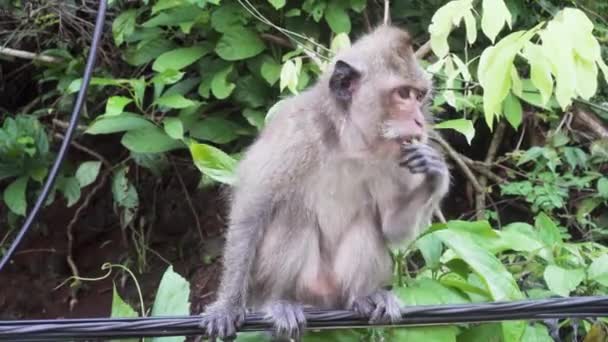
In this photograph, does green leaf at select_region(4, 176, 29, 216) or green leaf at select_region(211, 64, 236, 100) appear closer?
green leaf at select_region(211, 64, 236, 100)

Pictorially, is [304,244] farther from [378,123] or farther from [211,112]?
[211,112]

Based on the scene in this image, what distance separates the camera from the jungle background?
14.8ft

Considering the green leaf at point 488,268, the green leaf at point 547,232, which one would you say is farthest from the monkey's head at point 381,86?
the green leaf at point 547,232

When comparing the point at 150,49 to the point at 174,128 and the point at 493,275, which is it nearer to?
the point at 174,128

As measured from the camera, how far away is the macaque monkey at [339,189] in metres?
4.08

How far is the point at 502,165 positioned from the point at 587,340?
2675 millimetres

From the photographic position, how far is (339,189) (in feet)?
14.1

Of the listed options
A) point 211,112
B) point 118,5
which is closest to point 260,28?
point 211,112

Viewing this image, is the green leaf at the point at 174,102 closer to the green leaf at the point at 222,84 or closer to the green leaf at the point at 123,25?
the green leaf at the point at 222,84

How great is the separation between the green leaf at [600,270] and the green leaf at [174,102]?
263 cm

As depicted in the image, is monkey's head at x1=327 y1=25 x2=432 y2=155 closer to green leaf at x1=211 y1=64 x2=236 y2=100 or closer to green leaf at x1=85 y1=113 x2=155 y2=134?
green leaf at x1=211 y1=64 x2=236 y2=100

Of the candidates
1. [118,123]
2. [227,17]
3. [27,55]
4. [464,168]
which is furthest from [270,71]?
[27,55]

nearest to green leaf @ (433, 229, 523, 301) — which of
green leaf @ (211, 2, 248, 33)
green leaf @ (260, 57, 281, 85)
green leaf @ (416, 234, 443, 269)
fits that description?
green leaf @ (416, 234, 443, 269)

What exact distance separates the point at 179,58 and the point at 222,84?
1.15ft
